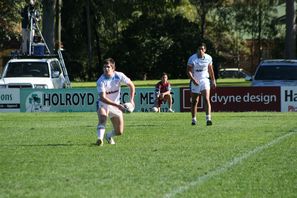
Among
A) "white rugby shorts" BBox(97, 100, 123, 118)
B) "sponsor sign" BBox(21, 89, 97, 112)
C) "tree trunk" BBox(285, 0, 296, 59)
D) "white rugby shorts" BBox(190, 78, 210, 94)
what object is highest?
"tree trunk" BBox(285, 0, 296, 59)

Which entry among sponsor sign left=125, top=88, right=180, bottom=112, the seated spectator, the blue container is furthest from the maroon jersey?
the blue container

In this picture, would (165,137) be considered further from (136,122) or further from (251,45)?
(251,45)

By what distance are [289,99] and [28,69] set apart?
991 centimetres

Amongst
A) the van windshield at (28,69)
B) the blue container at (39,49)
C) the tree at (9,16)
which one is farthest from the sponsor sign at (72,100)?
the tree at (9,16)

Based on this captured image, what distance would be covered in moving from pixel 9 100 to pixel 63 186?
67.5 feet

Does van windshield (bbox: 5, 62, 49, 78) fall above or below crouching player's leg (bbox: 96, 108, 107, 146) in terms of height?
above

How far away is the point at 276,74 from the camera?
30.4 metres

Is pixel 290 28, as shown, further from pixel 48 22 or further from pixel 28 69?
pixel 28 69

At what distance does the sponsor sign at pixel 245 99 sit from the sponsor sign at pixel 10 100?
632 cm

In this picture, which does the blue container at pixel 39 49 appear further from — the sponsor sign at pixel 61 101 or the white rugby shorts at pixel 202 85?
the white rugby shorts at pixel 202 85

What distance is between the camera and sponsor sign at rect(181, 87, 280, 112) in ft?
94.6

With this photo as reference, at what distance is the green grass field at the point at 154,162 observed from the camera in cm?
956

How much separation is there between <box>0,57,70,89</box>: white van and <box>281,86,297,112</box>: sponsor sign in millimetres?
8735

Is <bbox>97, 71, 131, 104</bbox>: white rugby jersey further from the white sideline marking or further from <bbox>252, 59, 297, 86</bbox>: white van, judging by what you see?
<bbox>252, 59, 297, 86</bbox>: white van
